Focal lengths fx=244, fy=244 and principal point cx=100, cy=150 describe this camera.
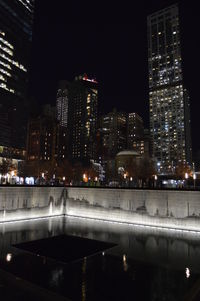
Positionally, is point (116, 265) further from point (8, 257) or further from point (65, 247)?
point (8, 257)

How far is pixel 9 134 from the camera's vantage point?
11238 cm

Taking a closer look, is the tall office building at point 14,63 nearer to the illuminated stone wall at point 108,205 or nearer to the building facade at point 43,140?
the building facade at point 43,140

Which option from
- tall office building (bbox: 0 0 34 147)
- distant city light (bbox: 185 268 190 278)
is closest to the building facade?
tall office building (bbox: 0 0 34 147)

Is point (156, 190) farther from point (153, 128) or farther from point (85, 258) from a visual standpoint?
point (153, 128)

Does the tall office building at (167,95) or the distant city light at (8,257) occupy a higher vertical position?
the tall office building at (167,95)

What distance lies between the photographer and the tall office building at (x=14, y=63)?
112 metres

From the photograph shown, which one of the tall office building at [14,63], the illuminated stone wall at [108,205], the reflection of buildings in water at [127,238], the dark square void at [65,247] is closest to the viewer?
the dark square void at [65,247]

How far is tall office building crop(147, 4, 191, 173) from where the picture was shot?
170 m

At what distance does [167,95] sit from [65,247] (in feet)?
571

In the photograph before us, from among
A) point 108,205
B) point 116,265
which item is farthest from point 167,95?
point 116,265

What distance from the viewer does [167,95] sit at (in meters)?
177

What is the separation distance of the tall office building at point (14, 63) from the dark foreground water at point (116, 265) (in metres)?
101

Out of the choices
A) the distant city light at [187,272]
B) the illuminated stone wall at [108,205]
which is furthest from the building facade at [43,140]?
the distant city light at [187,272]

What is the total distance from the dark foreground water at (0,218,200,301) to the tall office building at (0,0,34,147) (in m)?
101
